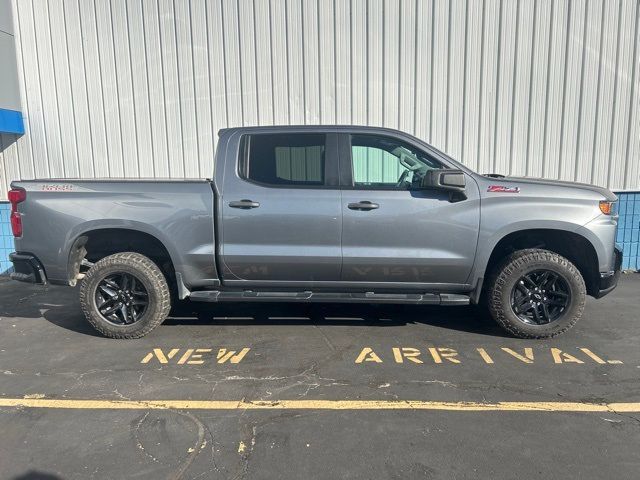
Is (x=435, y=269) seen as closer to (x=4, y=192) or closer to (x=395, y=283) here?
(x=395, y=283)

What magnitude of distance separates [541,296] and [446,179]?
1.49 m

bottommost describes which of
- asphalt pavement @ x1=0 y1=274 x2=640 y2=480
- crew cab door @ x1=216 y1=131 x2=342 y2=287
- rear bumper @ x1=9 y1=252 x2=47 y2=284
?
asphalt pavement @ x1=0 y1=274 x2=640 y2=480

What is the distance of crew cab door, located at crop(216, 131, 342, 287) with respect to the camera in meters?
4.38

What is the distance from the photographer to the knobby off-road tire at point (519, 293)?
4.35 metres

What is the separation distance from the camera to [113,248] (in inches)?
191

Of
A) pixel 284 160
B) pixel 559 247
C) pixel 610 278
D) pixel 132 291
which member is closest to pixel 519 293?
pixel 559 247

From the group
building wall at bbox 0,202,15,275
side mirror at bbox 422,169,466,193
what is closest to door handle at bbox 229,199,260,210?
side mirror at bbox 422,169,466,193

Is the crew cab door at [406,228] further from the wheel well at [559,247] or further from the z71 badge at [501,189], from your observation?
the wheel well at [559,247]

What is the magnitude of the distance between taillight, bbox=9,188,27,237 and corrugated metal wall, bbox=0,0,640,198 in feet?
10.5

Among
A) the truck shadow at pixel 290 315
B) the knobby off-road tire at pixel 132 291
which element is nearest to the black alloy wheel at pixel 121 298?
the knobby off-road tire at pixel 132 291

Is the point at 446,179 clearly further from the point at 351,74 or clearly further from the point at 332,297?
the point at 351,74

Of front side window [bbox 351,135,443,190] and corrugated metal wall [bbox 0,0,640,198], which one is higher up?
corrugated metal wall [bbox 0,0,640,198]

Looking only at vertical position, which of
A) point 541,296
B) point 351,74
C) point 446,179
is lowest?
point 541,296

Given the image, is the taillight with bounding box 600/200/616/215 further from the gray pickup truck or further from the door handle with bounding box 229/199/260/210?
the door handle with bounding box 229/199/260/210
